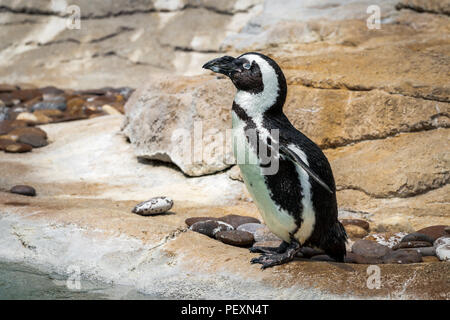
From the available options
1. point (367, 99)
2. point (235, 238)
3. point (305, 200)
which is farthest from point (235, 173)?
point (305, 200)

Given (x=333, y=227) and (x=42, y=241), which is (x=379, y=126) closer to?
(x=333, y=227)

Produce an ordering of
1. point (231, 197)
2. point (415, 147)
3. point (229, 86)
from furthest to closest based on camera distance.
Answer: point (229, 86), point (231, 197), point (415, 147)

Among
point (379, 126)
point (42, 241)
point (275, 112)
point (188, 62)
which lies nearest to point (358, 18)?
point (379, 126)

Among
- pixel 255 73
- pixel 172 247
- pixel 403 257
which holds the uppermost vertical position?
pixel 255 73

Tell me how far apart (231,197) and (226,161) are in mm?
477

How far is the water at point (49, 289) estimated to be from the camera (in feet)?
10.3

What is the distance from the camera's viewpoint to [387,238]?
4.24m

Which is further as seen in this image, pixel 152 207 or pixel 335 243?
pixel 152 207

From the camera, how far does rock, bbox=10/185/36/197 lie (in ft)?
17.5

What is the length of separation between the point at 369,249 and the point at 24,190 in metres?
3.23

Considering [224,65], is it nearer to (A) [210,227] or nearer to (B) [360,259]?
(A) [210,227]

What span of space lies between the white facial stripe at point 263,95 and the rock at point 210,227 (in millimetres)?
1066

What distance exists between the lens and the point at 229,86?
6172 millimetres
